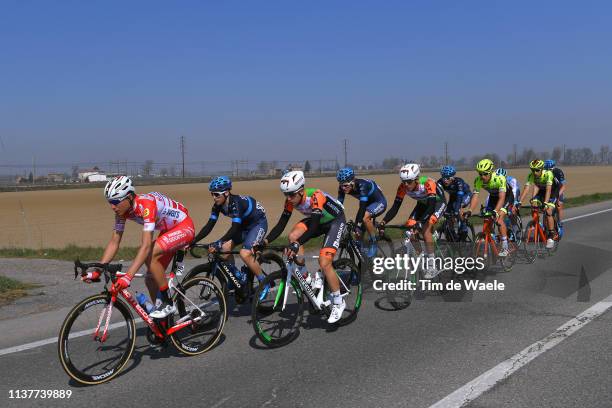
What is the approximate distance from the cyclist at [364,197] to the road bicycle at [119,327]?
3.30 metres

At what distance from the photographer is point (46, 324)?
259 inches

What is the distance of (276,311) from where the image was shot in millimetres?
5738

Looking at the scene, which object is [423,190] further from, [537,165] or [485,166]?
[537,165]

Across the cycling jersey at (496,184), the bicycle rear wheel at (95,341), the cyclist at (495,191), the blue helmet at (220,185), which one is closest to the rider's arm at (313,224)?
the blue helmet at (220,185)

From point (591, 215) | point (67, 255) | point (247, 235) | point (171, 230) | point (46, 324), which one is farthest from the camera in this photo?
point (591, 215)

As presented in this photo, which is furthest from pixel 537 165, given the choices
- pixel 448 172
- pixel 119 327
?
pixel 119 327

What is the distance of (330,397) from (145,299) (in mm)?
2145

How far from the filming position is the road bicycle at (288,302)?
561 centimetres

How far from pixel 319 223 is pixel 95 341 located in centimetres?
278

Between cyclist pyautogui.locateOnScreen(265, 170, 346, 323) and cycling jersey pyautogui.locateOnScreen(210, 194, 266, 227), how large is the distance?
2.41ft

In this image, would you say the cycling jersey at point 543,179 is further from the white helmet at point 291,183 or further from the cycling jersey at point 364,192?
the white helmet at point 291,183

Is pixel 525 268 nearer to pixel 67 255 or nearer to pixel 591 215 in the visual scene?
pixel 67 255

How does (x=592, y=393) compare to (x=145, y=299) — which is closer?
(x=592, y=393)

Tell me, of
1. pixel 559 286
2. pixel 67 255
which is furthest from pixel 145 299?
pixel 67 255
